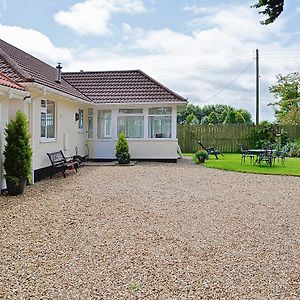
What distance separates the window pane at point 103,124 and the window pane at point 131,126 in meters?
0.65

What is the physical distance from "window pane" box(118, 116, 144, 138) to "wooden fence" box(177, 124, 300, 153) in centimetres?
833

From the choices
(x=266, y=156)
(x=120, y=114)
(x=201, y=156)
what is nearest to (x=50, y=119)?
(x=120, y=114)

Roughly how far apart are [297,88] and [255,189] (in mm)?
28253

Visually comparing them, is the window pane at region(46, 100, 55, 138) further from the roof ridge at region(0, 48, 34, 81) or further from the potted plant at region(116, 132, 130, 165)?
the potted plant at region(116, 132, 130, 165)

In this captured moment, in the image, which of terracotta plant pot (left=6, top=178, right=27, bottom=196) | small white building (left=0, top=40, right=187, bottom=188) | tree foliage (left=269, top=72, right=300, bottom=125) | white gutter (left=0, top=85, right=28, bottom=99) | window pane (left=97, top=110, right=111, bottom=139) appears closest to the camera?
white gutter (left=0, top=85, right=28, bottom=99)

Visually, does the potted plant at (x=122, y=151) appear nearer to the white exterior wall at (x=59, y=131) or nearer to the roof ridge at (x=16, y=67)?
the white exterior wall at (x=59, y=131)

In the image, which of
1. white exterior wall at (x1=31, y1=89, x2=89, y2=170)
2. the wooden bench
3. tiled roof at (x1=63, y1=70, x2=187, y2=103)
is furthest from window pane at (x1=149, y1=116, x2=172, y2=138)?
the wooden bench

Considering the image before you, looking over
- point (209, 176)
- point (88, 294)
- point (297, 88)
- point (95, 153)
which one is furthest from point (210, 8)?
point (297, 88)

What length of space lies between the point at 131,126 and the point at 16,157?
1026 centimetres

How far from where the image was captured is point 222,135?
27609 mm

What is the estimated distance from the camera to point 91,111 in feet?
65.4

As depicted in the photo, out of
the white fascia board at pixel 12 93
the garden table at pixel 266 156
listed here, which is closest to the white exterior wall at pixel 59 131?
the white fascia board at pixel 12 93

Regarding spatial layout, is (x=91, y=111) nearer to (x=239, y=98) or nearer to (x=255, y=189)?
(x=255, y=189)

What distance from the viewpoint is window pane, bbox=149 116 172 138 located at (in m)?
19.4
